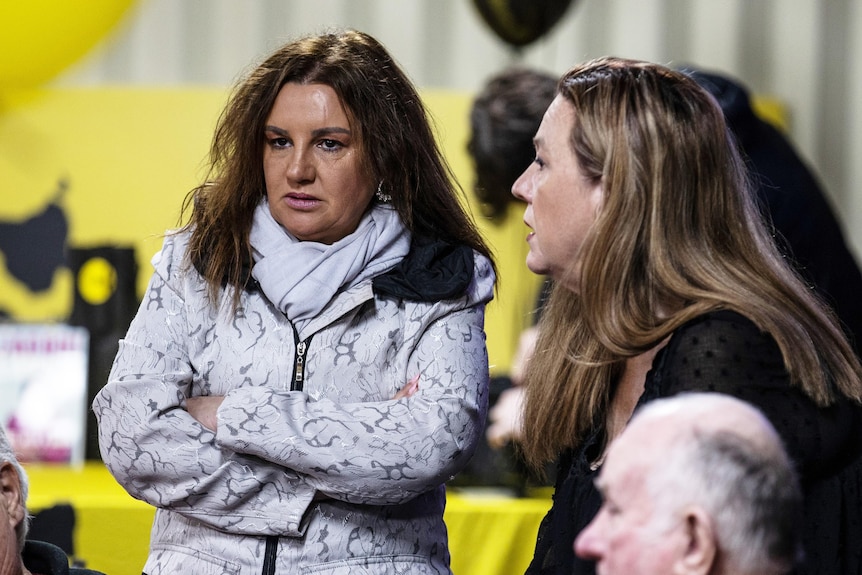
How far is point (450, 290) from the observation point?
6.27ft

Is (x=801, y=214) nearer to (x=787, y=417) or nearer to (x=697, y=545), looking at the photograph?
(x=787, y=417)

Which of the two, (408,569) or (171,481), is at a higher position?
(171,481)

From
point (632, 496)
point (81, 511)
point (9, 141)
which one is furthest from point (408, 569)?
point (9, 141)

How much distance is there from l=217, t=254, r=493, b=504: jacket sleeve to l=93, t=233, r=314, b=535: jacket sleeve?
0.04 meters

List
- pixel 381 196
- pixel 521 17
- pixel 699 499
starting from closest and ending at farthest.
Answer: pixel 699 499, pixel 381 196, pixel 521 17

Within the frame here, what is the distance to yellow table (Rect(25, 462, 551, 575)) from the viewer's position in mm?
2598

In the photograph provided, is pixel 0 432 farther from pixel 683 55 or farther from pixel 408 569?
pixel 683 55

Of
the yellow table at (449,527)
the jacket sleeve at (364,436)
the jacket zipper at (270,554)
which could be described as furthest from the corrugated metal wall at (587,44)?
the jacket zipper at (270,554)

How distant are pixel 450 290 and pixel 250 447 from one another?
1.31 feet

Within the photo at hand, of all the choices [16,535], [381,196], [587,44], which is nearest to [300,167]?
[381,196]

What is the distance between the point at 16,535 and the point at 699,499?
1131mm

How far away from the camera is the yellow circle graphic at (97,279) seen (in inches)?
133

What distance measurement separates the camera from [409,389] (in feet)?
6.15

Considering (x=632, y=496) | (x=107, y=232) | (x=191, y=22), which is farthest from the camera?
(x=191, y=22)
